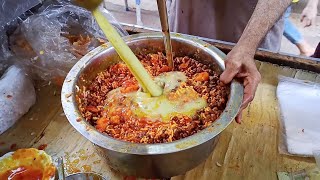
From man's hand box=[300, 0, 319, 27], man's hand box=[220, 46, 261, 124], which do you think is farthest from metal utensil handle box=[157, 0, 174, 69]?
man's hand box=[300, 0, 319, 27]

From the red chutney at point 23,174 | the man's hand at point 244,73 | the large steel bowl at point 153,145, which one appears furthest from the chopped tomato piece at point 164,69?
the red chutney at point 23,174

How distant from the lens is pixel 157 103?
131 cm

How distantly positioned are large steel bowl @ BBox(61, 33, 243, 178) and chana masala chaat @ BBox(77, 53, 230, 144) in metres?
0.04

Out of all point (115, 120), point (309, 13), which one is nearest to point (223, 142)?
point (115, 120)

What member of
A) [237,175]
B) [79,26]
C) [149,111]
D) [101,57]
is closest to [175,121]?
[149,111]

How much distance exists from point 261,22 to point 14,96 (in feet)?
3.83

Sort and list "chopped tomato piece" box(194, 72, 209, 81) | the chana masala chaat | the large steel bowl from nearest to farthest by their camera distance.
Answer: the large steel bowl, the chana masala chaat, "chopped tomato piece" box(194, 72, 209, 81)

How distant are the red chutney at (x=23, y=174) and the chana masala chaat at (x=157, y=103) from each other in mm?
284

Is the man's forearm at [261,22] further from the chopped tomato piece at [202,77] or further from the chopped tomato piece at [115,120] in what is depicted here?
the chopped tomato piece at [115,120]

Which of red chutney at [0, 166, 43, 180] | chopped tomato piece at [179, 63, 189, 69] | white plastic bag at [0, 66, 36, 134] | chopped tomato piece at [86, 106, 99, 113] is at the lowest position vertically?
red chutney at [0, 166, 43, 180]

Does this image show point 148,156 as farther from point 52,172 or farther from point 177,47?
point 177,47

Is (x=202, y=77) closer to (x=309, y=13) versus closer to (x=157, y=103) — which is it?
(x=157, y=103)

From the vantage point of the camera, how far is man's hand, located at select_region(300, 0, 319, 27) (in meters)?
3.56

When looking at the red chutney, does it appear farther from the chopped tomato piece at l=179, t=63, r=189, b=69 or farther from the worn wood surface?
the chopped tomato piece at l=179, t=63, r=189, b=69
